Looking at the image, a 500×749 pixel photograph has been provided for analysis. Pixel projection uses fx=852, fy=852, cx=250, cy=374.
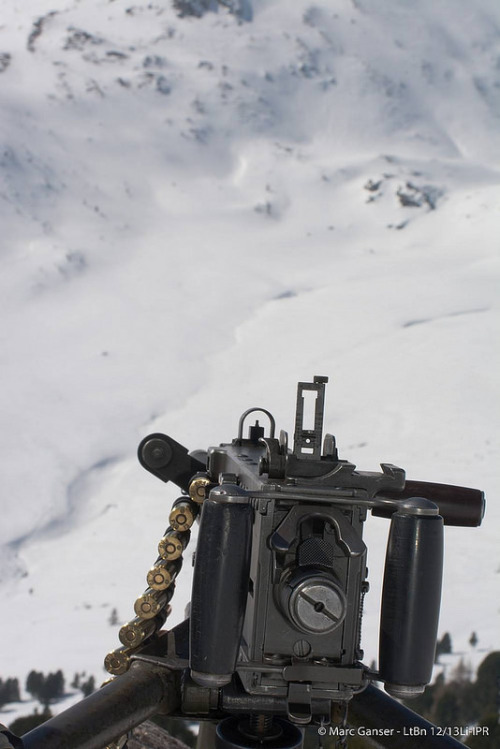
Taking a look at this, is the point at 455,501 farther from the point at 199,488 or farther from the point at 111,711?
the point at 111,711

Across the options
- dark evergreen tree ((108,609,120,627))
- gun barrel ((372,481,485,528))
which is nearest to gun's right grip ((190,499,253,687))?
gun barrel ((372,481,485,528))

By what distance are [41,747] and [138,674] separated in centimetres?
34

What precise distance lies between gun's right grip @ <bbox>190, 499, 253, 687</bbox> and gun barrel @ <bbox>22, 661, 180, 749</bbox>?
29 centimetres

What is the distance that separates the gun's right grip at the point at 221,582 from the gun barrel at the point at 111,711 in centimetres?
29

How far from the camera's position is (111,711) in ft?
5.58

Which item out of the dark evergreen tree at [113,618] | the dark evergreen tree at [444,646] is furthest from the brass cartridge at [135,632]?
the dark evergreen tree at [113,618]

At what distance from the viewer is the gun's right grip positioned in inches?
59.1

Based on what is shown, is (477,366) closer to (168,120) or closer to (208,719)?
(208,719)

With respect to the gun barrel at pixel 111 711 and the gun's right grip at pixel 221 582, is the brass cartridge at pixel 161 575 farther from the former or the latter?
the gun's right grip at pixel 221 582

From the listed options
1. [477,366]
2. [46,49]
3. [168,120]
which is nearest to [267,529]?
[477,366]

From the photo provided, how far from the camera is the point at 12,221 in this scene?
4031 cm

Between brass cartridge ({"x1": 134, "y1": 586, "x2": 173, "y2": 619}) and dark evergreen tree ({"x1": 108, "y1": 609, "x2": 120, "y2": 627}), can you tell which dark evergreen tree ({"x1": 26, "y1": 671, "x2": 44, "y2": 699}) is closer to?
dark evergreen tree ({"x1": 108, "y1": 609, "x2": 120, "y2": 627})

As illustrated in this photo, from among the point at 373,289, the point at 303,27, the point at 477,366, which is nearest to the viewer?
the point at 477,366

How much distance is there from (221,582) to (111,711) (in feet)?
1.41
